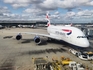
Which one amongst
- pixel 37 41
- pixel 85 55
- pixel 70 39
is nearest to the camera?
pixel 85 55

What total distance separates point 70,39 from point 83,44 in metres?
3.60

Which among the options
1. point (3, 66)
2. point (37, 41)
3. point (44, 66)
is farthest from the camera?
point (37, 41)

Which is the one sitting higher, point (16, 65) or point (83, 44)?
point (83, 44)

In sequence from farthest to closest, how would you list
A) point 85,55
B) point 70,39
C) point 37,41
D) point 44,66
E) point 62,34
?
point 37,41 < point 62,34 < point 70,39 < point 85,55 < point 44,66

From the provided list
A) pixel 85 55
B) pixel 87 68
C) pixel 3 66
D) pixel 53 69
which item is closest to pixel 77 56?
pixel 85 55

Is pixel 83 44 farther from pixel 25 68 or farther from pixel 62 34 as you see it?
pixel 25 68

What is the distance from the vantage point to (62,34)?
2995cm

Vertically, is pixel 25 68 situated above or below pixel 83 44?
below

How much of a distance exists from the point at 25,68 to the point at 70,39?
1197 cm

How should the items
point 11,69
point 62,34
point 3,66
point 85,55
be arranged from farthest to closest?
point 62,34, point 85,55, point 3,66, point 11,69

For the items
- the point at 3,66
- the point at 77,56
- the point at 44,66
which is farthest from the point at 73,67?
the point at 3,66

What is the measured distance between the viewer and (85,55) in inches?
873

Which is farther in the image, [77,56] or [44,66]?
[77,56]

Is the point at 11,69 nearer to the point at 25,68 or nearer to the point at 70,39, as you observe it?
the point at 25,68
